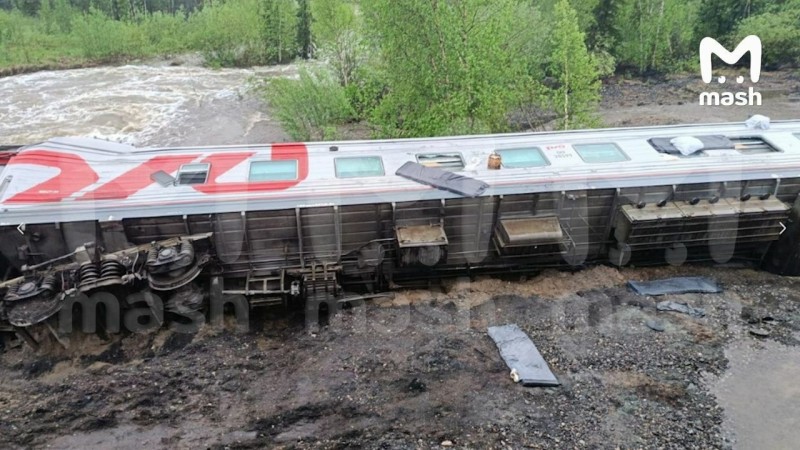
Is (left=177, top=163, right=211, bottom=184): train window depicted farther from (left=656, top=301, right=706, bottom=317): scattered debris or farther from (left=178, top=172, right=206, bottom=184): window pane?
(left=656, top=301, right=706, bottom=317): scattered debris

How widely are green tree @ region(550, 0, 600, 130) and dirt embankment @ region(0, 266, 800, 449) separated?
6.95m

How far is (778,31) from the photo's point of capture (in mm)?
26203

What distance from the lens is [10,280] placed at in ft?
26.3

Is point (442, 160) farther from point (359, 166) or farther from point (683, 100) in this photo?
point (683, 100)

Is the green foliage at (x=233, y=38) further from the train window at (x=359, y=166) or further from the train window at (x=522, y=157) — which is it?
the train window at (x=522, y=157)

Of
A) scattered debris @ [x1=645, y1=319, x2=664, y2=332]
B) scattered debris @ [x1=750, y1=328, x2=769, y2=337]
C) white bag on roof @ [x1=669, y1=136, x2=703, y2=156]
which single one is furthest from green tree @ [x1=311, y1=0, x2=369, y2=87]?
scattered debris @ [x1=750, y1=328, x2=769, y2=337]

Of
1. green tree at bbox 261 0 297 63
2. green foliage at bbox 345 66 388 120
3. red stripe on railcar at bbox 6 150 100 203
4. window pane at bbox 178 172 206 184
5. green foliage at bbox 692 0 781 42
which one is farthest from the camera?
green tree at bbox 261 0 297 63

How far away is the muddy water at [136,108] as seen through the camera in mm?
21016

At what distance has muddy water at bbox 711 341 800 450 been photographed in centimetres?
653

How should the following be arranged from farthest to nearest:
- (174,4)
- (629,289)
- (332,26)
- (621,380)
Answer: (174,4) → (332,26) → (629,289) → (621,380)

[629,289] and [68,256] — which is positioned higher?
[68,256]

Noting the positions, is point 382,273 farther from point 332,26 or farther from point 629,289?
point 332,26

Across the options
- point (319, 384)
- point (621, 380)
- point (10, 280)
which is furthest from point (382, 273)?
point (10, 280)

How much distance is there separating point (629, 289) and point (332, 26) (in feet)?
54.8
